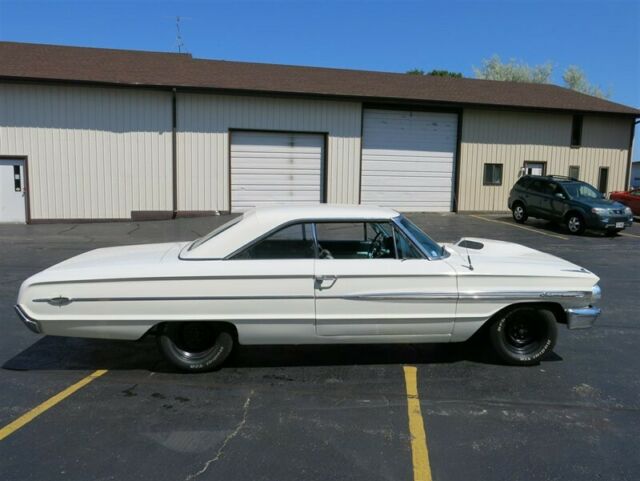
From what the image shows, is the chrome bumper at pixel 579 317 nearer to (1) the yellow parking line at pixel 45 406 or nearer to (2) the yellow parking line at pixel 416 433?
(2) the yellow parking line at pixel 416 433

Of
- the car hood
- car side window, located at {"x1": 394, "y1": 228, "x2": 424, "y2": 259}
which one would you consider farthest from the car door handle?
the car hood

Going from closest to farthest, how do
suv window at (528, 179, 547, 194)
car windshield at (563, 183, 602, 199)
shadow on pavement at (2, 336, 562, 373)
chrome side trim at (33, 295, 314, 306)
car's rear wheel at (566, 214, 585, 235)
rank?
1. chrome side trim at (33, 295, 314, 306)
2. shadow on pavement at (2, 336, 562, 373)
3. car's rear wheel at (566, 214, 585, 235)
4. car windshield at (563, 183, 602, 199)
5. suv window at (528, 179, 547, 194)

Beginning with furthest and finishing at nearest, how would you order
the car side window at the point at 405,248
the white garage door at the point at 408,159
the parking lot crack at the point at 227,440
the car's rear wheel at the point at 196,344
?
the white garage door at the point at 408,159 < the car side window at the point at 405,248 < the car's rear wheel at the point at 196,344 < the parking lot crack at the point at 227,440

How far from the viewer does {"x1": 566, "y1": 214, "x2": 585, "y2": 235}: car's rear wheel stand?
617 inches

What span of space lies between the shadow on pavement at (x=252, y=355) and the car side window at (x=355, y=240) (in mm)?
1012

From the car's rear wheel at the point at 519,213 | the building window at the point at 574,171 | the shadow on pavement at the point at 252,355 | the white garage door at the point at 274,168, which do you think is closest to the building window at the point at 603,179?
the building window at the point at 574,171

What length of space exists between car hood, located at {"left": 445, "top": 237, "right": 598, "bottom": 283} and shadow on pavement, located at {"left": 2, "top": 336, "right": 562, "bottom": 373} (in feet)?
2.88

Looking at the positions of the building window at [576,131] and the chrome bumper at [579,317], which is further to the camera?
the building window at [576,131]

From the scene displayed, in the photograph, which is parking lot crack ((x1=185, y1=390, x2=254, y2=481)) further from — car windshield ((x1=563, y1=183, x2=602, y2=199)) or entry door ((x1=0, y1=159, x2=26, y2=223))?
entry door ((x1=0, y1=159, x2=26, y2=223))

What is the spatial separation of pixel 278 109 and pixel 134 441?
1639 cm

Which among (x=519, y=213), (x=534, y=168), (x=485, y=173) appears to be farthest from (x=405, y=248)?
(x=534, y=168)

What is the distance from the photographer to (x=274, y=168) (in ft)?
62.8

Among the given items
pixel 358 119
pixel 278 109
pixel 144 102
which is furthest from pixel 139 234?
pixel 358 119

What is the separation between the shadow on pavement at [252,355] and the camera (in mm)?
4926
